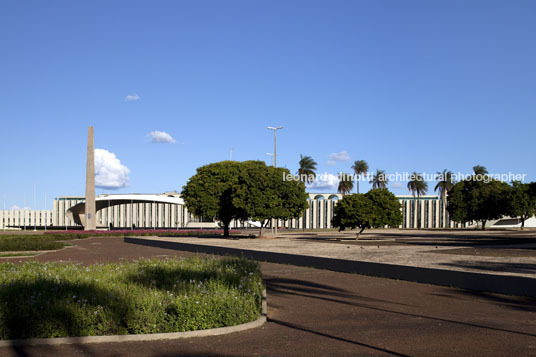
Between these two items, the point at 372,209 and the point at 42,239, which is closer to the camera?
the point at 372,209

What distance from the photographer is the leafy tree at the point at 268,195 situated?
194 ft

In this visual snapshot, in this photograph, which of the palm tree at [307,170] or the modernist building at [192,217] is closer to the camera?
the palm tree at [307,170]

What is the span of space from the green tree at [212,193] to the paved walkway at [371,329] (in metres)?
50.0

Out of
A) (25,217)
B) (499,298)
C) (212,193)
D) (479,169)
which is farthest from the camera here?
(25,217)

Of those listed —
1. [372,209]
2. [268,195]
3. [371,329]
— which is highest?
[268,195]

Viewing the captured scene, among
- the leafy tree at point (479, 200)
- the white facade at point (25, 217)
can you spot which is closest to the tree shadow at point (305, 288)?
the leafy tree at point (479, 200)

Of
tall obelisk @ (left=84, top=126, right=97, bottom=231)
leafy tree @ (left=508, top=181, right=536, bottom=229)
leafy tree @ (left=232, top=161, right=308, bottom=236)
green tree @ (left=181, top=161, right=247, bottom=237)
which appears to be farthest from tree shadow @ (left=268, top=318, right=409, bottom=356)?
leafy tree @ (left=508, top=181, right=536, bottom=229)

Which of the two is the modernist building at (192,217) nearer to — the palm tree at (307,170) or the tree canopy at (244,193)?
the palm tree at (307,170)

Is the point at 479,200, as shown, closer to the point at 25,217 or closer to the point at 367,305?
the point at 367,305

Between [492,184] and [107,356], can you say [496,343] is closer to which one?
[107,356]

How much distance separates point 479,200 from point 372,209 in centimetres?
5170

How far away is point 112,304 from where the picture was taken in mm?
9805

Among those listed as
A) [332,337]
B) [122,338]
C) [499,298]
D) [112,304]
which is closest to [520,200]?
[499,298]

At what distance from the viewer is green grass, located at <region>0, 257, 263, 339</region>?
9.34 metres
